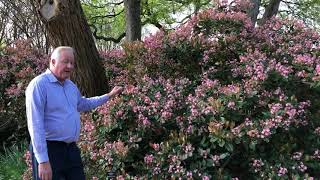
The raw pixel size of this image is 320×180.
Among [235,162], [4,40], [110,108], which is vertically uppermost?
[110,108]

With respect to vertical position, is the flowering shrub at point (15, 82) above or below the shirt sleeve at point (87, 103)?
below

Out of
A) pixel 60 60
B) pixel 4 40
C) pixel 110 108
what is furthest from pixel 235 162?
pixel 4 40

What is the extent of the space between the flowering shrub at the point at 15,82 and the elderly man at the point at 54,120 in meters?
2.87

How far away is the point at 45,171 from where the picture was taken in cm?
358

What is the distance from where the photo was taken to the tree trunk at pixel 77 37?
541 centimetres

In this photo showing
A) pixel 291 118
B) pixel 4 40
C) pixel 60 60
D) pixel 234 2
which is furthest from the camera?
pixel 4 40

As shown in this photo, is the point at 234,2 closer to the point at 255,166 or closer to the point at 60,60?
the point at 255,166

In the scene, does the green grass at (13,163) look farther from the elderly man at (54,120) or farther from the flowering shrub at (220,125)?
the elderly man at (54,120)

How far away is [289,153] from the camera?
4.27 m

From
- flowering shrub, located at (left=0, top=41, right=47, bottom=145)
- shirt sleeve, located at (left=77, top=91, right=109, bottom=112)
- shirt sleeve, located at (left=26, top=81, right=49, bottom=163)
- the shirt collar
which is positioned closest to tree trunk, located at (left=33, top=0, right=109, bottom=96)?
flowering shrub, located at (left=0, top=41, right=47, bottom=145)

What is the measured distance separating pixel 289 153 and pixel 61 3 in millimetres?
2873

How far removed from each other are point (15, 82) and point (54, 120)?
3474 mm

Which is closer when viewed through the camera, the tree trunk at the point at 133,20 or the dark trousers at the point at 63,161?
the dark trousers at the point at 63,161

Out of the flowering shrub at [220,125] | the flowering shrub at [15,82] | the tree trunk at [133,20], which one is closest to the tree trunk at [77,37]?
the flowering shrub at [220,125]
